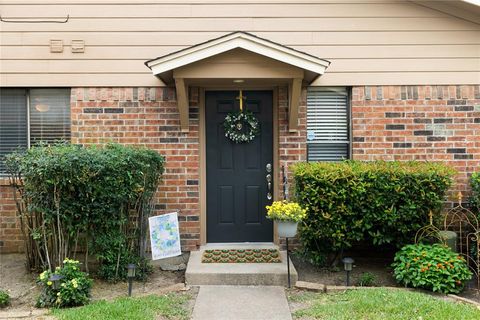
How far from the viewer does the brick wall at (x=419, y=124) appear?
6.32 metres

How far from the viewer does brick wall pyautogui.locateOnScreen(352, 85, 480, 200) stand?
6316 millimetres

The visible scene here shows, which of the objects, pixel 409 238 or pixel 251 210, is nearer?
pixel 409 238

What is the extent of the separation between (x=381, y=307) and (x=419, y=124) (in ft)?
10.4

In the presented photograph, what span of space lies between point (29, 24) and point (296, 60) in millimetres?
4016

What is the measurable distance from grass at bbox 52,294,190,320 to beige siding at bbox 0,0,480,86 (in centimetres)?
319

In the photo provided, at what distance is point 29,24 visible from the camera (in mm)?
6277

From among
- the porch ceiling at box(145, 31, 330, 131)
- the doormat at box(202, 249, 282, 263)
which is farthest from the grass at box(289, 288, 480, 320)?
the porch ceiling at box(145, 31, 330, 131)

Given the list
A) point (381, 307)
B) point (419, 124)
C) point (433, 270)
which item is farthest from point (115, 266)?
point (419, 124)

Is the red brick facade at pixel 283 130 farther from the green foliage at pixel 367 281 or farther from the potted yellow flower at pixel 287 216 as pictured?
the green foliage at pixel 367 281

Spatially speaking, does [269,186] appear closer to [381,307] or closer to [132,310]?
[381,307]

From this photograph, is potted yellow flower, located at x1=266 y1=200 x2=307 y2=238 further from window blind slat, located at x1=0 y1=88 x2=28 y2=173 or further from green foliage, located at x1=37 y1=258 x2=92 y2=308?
window blind slat, located at x1=0 y1=88 x2=28 y2=173

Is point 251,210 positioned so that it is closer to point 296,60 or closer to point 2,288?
point 296,60

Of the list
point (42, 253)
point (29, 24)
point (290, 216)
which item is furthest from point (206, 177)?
point (29, 24)

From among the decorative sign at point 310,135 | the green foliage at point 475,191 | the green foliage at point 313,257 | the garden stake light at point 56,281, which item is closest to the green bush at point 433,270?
the green foliage at point 313,257
